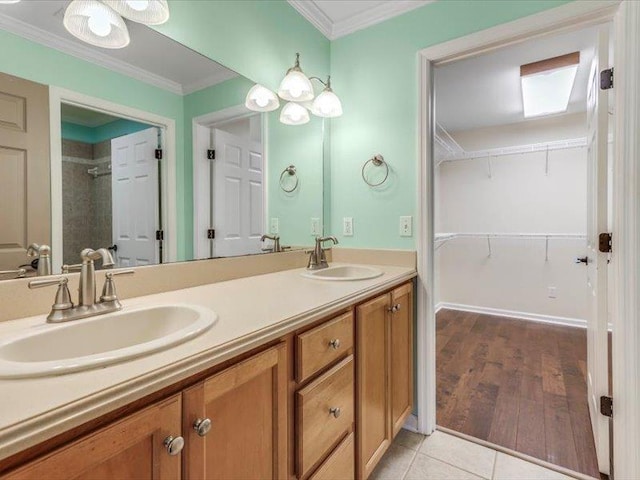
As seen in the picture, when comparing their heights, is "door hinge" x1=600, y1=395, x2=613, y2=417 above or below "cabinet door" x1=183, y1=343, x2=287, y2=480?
below

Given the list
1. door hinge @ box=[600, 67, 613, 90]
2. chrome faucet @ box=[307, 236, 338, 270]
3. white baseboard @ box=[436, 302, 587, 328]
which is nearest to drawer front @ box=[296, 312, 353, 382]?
chrome faucet @ box=[307, 236, 338, 270]

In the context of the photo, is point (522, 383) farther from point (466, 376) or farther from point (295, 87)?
point (295, 87)

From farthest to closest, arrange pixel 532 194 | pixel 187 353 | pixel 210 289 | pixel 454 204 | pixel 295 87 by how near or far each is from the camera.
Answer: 1. pixel 454 204
2. pixel 532 194
3. pixel 295 87
4. pixel 210 289
5. pixel 187 353

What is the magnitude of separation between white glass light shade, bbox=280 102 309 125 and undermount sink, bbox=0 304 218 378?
127 centimetres

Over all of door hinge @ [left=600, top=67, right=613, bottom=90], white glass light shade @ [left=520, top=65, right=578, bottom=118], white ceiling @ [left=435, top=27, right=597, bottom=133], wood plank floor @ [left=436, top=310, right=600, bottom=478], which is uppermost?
white ceiling @ [left=435, top=27, right=597, bottom=133]

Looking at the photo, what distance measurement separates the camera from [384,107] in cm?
185

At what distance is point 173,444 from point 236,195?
1.16 metres

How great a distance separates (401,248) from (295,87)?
1.04m

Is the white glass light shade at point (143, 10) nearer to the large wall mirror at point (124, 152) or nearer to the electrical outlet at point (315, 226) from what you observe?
the large wall mirror at point (124, 152)

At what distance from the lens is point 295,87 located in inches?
67.4

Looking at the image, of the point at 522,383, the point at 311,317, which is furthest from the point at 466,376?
the point at 311,317

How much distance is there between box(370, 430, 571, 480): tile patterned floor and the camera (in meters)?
1.42

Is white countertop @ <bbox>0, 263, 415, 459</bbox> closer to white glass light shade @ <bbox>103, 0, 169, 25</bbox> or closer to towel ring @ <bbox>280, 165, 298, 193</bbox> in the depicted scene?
towel ring @ <bbox>280, 165, 298, 193</bbox>

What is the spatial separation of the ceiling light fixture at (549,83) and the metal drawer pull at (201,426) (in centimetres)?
303
